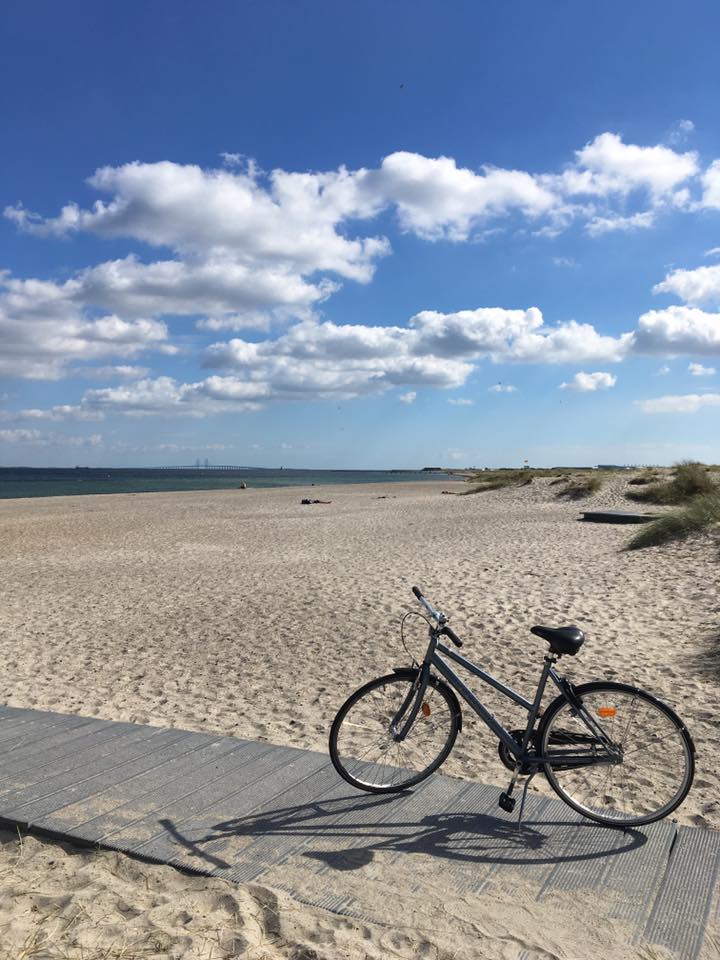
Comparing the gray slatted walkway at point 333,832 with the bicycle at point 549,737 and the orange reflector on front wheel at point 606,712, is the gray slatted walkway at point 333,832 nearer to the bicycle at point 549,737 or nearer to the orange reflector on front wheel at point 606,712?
the bicycle at point 549,737

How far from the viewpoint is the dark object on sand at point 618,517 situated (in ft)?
61.8

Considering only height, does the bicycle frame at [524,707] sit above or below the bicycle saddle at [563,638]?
below

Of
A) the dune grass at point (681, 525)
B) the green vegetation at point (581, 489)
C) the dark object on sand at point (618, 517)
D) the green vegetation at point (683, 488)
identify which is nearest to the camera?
the dune grass at point (681, 525)

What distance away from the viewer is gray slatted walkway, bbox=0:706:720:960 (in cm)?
326

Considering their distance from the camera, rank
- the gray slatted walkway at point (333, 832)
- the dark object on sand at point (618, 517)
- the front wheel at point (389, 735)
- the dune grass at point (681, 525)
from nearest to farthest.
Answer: the gray slatted walkway at point (333, 832), the front wheel at point (389, 735), the dune grass at point (681, 525), the dark object on sand at point (618, 517)

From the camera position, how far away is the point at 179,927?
3.01 m

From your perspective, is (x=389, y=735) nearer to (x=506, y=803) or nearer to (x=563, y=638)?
(x=506, y=803)

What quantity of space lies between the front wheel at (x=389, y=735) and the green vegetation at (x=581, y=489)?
2508 cm

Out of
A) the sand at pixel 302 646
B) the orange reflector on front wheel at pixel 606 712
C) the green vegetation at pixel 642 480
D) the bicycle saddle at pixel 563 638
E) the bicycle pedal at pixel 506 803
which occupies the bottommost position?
the sand at pixel 302 646

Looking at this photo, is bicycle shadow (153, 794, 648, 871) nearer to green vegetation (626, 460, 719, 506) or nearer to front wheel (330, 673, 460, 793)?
front wheel (330, 673, 460, 793)

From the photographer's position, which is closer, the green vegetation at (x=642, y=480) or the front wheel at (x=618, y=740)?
the front wheel at (x=618, y=740)

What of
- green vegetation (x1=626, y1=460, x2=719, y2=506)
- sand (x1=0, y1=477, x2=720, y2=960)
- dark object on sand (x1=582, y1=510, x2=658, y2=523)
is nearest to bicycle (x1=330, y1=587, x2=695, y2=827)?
sand (x1=0, y1=477, x2=720, y2=960)

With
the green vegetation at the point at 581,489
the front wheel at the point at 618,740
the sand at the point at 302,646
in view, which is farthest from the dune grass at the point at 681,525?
the green vegetation at the point at 581,489

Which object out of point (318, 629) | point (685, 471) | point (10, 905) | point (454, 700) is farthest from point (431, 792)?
point (685, 471)
